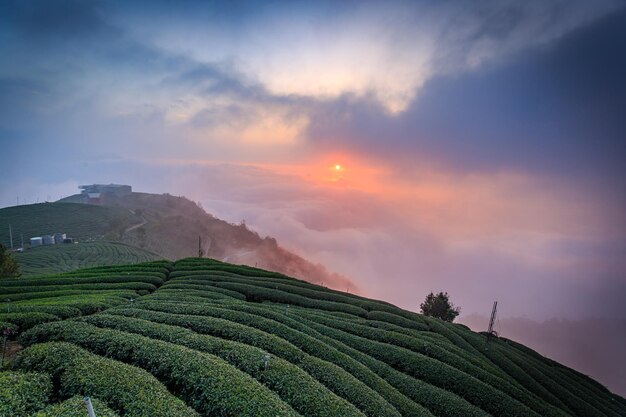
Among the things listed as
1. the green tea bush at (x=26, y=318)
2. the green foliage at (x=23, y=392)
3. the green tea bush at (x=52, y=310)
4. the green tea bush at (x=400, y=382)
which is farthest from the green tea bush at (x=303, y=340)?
the green foliage at (x=23, y=392)

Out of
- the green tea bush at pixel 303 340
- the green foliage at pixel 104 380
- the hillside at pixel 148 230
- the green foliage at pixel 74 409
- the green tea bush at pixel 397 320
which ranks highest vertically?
the green foliage at pixel 74 409

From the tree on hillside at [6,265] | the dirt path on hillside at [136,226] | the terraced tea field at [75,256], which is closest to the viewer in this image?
the tree on hillside at [6,265]

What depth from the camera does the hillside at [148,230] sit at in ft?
346

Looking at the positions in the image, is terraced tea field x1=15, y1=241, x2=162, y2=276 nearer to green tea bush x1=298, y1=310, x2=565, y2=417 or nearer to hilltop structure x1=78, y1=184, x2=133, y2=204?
green tea bush x1=298, y1=310, x2=565, y2=417

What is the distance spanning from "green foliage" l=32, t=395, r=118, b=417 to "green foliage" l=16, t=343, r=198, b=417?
1.32 feet

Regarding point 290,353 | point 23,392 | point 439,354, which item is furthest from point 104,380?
point 439,354

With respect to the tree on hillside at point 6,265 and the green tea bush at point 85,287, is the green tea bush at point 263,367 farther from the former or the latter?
the tree on hillside at point 6,265

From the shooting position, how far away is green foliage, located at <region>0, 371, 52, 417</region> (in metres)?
8.25

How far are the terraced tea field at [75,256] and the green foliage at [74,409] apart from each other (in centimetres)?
7141

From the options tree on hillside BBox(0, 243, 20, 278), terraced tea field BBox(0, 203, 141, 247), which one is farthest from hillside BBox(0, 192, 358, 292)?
tree on hillside BBox(0, 243, 20, 278)

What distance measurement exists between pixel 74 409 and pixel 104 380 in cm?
142

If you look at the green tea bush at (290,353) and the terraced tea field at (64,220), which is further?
the terraced tea field at (64,220)

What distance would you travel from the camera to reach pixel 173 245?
386ft

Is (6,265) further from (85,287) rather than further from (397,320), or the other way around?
(397,320)
